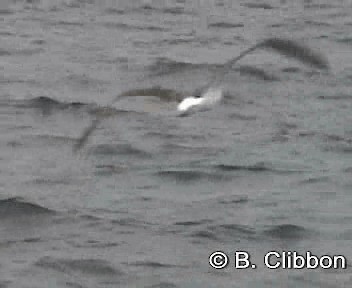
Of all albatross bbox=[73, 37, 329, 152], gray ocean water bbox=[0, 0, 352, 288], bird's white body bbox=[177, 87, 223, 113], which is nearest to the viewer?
albatross bbox=[73, 37, 329, 152]

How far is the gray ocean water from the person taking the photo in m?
9.36

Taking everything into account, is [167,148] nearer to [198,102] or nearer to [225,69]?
[198,102]

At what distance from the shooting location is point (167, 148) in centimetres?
1169

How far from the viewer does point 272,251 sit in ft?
31.0

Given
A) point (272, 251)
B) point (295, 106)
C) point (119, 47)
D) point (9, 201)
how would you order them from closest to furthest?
point (272, 251) < point (9, 201) < point (295, 106) < point (119, 47)

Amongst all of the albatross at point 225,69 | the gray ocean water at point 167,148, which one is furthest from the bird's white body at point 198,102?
the gray ocean water at point 167,148

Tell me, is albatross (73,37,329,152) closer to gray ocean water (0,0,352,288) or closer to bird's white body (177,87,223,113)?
bird's white body (177,87,223,113)

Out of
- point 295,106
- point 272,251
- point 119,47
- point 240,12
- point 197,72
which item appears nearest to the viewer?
point 272,251

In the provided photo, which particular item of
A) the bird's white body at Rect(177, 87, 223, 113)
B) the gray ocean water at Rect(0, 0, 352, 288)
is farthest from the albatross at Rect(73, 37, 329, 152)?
the gray ocean water at Rect(0, 0, 352, 288)

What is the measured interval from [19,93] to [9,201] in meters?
3.07

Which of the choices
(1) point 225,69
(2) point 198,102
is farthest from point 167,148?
(1) point 225,69

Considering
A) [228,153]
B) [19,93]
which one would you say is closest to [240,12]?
[19,93]

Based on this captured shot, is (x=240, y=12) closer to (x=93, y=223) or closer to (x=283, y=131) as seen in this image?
(x=283, y=131)

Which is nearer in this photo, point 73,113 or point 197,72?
point 73,113
